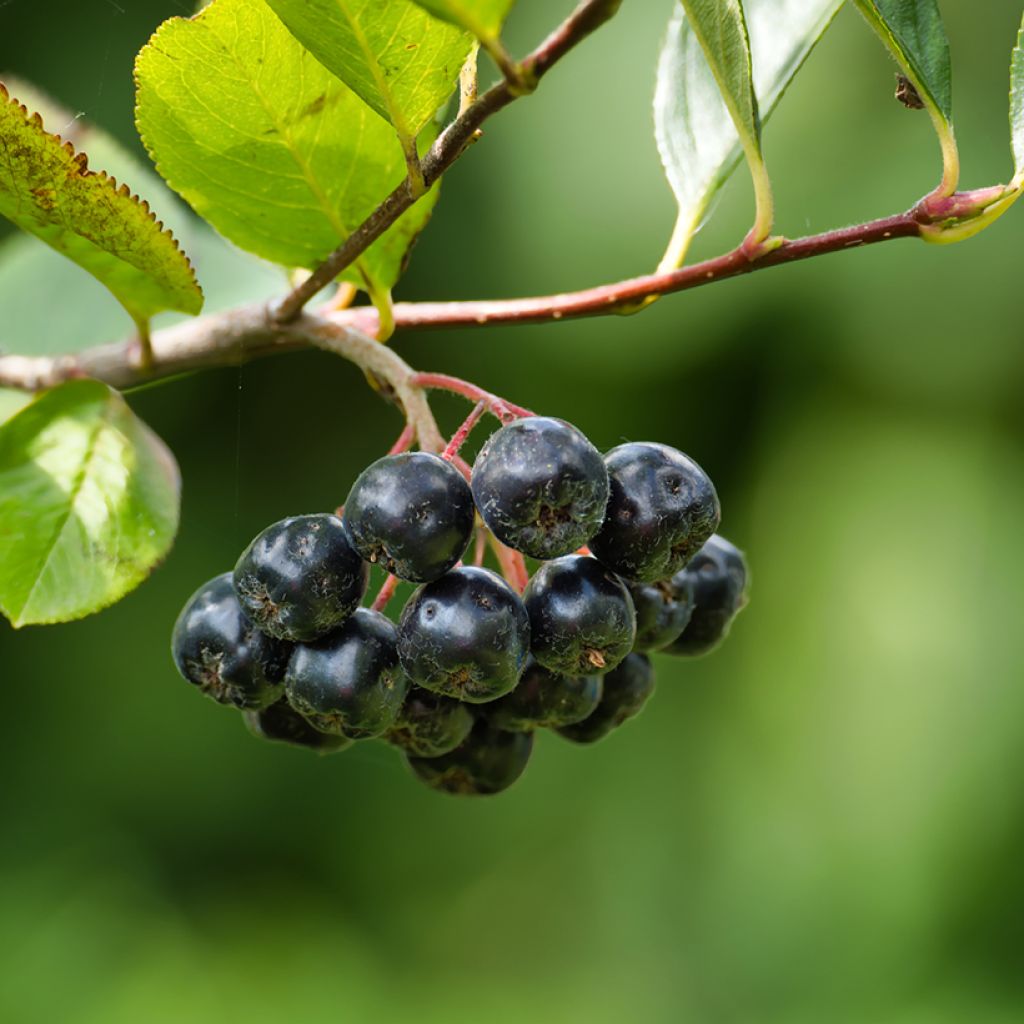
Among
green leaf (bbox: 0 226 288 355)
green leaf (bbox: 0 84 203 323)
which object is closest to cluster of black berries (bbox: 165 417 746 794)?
green leaf (bbox: 0 84 203 323)

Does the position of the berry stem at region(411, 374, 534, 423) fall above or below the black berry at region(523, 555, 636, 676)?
above

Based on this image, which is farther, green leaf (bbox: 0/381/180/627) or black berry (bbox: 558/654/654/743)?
black berry (bbox: 558/654/654/743)

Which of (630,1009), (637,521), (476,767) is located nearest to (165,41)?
(637,521)

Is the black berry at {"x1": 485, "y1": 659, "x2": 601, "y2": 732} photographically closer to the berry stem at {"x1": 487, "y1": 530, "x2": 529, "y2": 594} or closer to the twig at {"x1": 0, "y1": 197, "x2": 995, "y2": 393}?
the berry stem at {"x1": 487, "y1": 530, "x2": 529, "y2": 594}

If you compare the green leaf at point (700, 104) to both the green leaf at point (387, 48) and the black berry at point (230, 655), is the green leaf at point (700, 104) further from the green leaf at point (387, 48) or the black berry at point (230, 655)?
the black berry at point (230, 655)

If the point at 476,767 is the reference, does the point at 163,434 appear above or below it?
below

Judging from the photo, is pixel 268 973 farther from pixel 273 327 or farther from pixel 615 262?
pixel 273 327

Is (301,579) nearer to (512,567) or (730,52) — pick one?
(512,567)
